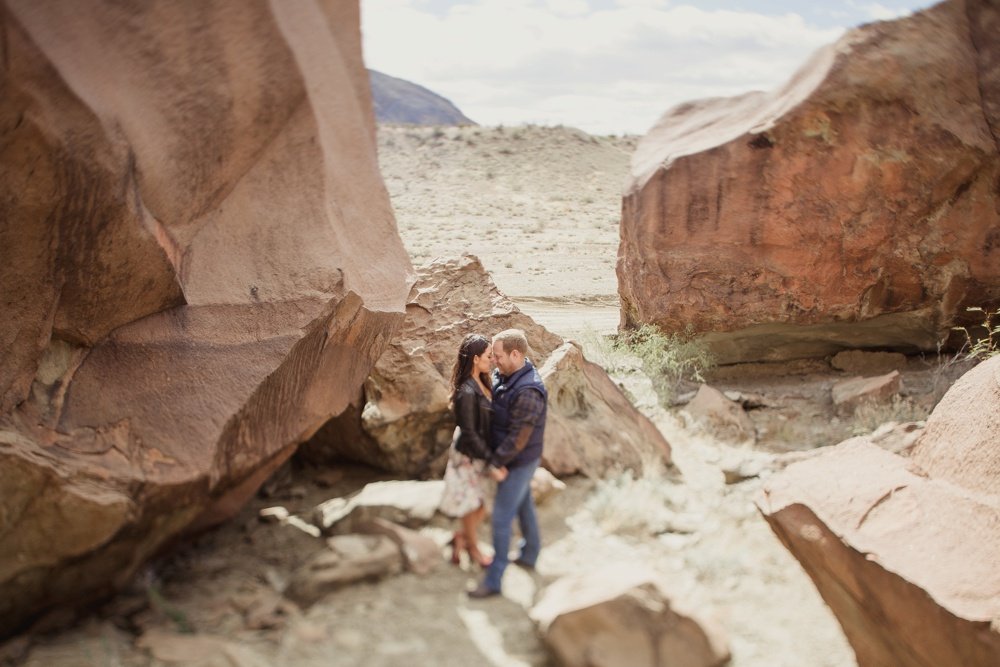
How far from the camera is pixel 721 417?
7992mm

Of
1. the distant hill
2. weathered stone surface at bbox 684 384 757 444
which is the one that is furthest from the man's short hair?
the distant hill

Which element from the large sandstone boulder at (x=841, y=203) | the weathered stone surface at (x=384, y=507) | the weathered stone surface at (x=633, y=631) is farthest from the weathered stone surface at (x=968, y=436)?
the large sandstone boulder at (x=841, y=203)

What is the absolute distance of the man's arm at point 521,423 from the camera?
4020mm

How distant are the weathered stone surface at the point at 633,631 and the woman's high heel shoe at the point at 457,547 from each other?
39.9 inches

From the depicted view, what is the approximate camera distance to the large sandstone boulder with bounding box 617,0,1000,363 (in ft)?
27.6

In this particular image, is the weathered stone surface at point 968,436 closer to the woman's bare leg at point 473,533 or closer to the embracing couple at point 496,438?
the embracing couple at point 496,438

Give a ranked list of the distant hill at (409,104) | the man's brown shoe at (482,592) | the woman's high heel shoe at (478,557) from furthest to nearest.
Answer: the distant hill at (409,104)
the woman's high heel shoe at (478,557)
the man's brown shoe at (482,592)

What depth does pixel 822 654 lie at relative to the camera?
3812 mm

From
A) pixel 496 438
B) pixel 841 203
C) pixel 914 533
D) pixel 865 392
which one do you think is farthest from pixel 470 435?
pixel 841 203

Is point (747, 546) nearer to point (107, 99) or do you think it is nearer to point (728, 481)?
point (728, 481)

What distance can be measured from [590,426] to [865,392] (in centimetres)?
350

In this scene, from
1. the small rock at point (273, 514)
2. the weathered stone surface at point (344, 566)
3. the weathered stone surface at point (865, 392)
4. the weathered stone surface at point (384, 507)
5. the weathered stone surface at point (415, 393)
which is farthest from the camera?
the weathered stone surface at point (865, 392)

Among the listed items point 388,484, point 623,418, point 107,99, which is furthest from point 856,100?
point 107,99

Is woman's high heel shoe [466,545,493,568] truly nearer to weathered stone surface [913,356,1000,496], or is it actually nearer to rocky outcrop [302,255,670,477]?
rocky outcrop [302,255,670,477]
